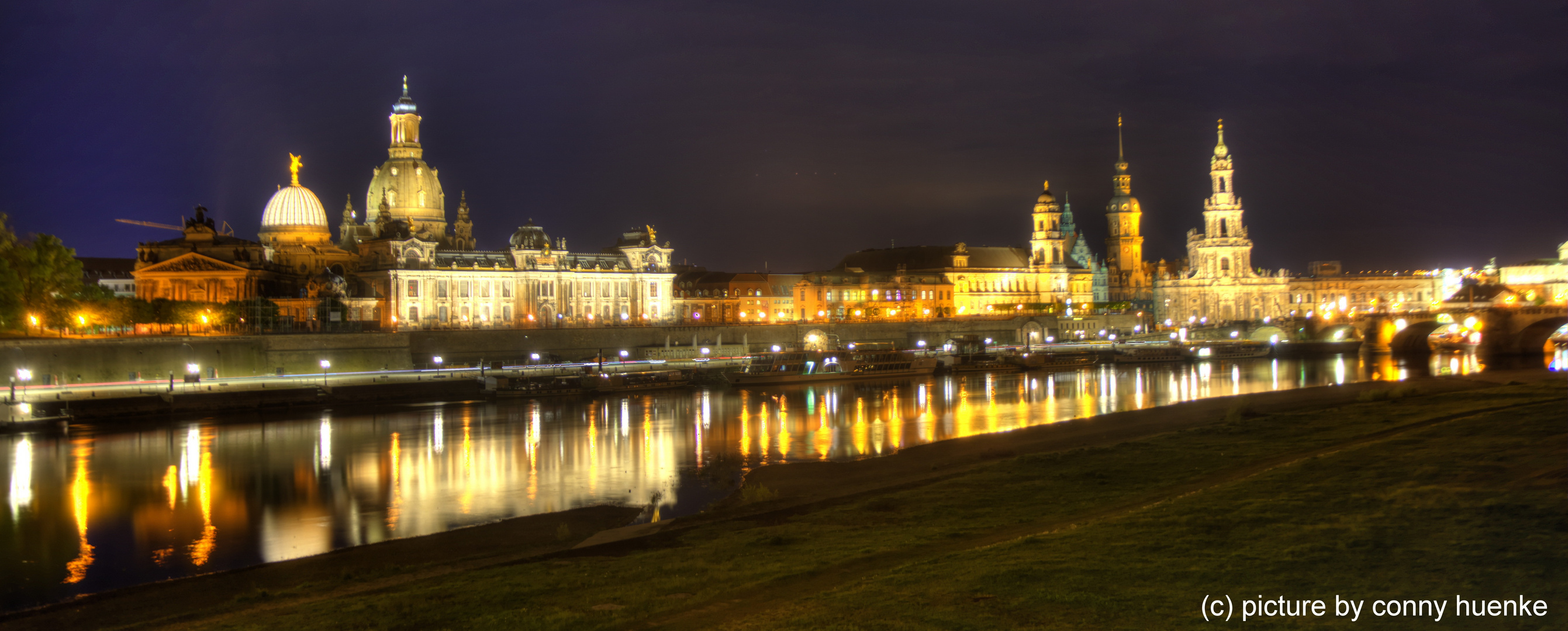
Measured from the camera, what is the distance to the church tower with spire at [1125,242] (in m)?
171

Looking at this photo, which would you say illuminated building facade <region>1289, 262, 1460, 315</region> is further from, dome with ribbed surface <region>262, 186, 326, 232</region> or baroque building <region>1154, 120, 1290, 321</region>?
dome with ribbed surface <region>262, 186, 326, 232</region>

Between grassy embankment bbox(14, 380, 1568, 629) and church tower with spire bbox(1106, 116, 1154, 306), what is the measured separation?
496 feet

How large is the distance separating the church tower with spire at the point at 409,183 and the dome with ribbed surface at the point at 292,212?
5834 millimetres

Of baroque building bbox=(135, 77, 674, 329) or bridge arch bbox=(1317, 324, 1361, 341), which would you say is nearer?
baroque building bbox=(135, 77, 674, 329)

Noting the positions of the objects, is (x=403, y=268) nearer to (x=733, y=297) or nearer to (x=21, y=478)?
(x=733, y=297)

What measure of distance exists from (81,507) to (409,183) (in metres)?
86.0

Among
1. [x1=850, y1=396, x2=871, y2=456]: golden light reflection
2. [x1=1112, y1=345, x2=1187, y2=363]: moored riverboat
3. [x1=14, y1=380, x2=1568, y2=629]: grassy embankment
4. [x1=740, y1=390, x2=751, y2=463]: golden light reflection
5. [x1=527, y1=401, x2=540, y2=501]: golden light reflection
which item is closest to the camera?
[x1=14, y1=380, x2=1568, y2=629]: grassy embankment

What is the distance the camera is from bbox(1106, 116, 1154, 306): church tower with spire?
6747 inches

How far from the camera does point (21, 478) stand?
34531mm

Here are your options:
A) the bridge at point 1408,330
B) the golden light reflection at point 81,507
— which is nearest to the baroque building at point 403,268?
the golden light reflection at point 81,507

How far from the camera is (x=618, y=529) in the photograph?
24.7 m

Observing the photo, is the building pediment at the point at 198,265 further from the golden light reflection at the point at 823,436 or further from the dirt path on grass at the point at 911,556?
the dirt path on grass at the point at 911,556

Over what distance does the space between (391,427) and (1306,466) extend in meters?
38.2

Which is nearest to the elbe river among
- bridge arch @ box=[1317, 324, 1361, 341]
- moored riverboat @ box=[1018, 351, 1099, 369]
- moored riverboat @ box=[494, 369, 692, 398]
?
A: moored riverboat @ box=[494, 369, 692, 398]
